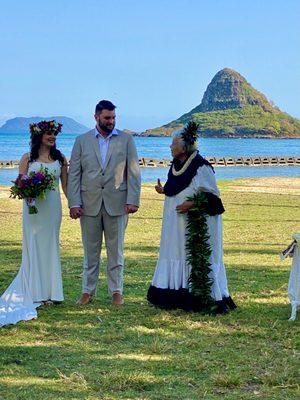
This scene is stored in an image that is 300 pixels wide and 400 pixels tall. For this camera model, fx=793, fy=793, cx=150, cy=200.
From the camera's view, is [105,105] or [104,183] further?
[104,183]

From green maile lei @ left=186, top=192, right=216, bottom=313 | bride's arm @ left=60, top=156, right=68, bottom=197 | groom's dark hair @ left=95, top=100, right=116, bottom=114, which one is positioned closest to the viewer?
green maile lei @ left=186, top=192, right=216, bottom=313

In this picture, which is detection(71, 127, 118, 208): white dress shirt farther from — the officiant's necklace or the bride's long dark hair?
the officiant's necklace

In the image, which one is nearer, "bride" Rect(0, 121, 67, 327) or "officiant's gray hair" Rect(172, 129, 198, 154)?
"officiant's gray hair" Rect(172, 129, 198, 154)

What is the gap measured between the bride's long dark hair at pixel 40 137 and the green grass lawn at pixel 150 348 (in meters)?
1.72

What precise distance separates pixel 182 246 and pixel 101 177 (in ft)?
3.94

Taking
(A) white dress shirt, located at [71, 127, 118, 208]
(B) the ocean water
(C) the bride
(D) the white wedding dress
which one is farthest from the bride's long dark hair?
(B) the ocean water

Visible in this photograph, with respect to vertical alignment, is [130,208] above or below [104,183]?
below

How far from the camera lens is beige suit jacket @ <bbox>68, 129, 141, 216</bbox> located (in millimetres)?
8961

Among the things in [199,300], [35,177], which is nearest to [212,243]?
[199,300]

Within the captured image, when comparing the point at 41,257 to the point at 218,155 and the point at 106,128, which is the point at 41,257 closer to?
the point at 106,128

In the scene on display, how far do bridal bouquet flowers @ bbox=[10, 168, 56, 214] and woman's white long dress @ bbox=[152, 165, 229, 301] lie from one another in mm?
1399

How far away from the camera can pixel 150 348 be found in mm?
7066

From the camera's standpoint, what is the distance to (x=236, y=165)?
75688 millimetres

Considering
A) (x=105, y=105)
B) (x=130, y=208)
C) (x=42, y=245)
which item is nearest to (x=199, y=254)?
(x=130, y=208)
